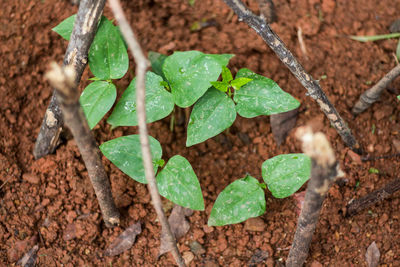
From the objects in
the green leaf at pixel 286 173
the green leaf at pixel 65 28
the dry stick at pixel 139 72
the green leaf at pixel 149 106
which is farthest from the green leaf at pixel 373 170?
the green leaf at pixel 65 28

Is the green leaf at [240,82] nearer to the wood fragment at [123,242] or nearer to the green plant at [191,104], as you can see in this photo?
the green plant at [191,104]

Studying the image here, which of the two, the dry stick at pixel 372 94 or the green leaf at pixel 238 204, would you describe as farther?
the dry stick at pixel 372 94

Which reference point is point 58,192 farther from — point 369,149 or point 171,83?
point 369,149

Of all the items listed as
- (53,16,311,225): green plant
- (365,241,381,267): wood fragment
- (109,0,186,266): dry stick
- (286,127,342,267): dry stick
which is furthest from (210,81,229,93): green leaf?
(365,241,381,267): wood fragment

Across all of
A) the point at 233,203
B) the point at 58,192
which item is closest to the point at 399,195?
the point at 233,203

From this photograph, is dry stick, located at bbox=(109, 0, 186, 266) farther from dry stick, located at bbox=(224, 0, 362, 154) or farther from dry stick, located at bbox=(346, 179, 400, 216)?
dry stick, located at bbox=(346, 179, 400, 216)

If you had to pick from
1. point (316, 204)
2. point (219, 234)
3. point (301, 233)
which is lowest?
point (219, 234)
